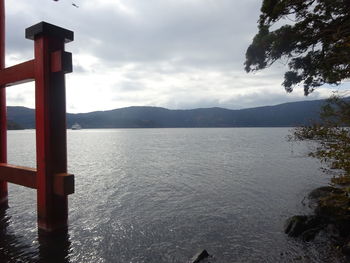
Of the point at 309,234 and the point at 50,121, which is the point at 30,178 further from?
the point at 309,234

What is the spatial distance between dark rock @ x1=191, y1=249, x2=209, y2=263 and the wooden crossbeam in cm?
461

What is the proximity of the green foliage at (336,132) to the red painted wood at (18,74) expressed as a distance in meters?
8.83

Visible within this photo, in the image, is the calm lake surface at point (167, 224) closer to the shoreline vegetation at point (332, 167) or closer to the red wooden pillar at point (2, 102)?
the shoreline vegetation at point (332, 167)

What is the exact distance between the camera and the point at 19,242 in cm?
934

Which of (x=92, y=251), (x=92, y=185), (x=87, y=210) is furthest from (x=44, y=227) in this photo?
(x=92, y=185)

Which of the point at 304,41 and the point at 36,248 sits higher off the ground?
the point at 304,41

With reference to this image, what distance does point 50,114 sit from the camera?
7.49m

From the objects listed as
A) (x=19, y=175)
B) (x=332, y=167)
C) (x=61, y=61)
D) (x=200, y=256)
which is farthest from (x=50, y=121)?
(x=332, y=167)

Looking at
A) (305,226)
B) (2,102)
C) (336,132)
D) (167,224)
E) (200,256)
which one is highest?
(2,102)

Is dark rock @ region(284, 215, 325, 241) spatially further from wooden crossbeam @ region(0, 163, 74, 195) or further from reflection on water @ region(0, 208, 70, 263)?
wooden crossbeam @ region(0, 163, 74, 195)

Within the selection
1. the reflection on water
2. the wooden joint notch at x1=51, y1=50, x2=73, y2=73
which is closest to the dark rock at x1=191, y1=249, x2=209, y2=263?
the reflection on water

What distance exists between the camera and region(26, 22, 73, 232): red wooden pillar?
7.45 metres

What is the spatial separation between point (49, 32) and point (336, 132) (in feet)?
28.7

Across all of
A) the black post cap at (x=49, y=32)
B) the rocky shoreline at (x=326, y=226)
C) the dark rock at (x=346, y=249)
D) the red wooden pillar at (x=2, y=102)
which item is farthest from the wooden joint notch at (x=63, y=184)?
the dark rock at (x=346, y=249)
